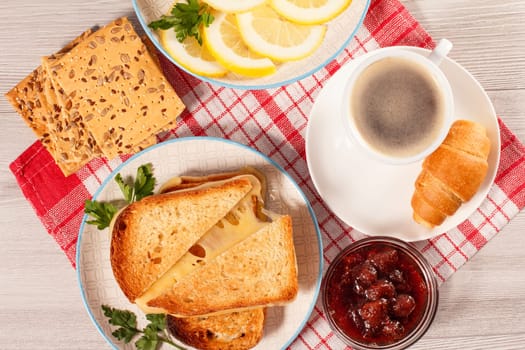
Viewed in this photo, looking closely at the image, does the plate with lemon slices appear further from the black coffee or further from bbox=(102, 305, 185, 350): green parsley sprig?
bbox=(102, 305, 185, 350): green parsley sprig

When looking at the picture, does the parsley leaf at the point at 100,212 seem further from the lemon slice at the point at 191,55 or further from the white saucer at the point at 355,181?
the white saucer at the point at 355,181

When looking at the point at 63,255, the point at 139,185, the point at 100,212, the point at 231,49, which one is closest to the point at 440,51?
the point at 231,49

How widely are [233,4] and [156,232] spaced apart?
677 millimetres

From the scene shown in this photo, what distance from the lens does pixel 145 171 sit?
5.85ft

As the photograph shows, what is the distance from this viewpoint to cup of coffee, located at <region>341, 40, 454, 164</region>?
1.58 metres

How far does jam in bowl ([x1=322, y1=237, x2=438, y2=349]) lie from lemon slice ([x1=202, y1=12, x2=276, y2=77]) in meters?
0.57

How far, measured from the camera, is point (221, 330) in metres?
1.80

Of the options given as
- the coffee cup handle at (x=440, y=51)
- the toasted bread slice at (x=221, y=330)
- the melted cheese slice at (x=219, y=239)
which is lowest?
the toasted bread slice at (x=221, y=330)

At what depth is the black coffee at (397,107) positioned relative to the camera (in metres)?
1.58

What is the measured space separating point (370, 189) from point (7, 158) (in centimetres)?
115

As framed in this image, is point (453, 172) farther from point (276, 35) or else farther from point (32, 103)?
point (32, 103)

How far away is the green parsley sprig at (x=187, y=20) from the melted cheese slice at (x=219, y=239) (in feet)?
1.42

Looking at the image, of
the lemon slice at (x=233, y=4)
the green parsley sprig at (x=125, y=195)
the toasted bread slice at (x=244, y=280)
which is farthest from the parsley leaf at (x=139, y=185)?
the lemon slice at (x=233, y=4)

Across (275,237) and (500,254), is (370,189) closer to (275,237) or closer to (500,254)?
(275,237)
